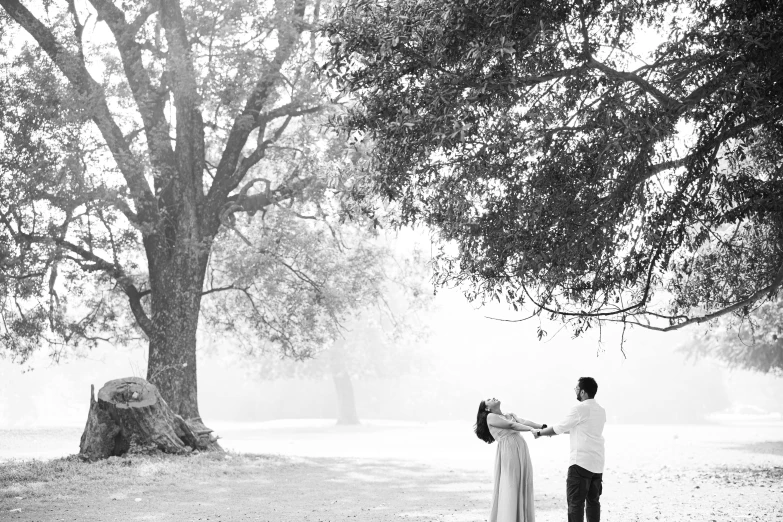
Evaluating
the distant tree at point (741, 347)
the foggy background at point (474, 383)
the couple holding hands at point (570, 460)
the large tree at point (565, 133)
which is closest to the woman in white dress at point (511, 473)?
the couple holding hands at point (570, 460)

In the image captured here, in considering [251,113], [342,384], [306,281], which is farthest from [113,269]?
[342,384]

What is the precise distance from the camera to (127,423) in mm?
16984

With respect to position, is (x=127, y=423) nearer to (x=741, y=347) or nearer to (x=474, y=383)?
(x=741, y=347)

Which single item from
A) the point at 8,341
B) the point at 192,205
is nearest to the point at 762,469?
the point at 192,205

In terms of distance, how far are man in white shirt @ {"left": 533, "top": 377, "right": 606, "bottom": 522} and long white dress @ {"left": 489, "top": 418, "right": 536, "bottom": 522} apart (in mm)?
411

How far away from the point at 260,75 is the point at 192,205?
3794mm

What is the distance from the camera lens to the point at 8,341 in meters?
21.8

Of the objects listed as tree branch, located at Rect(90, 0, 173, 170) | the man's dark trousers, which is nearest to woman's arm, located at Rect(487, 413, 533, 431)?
the man's dark trousers

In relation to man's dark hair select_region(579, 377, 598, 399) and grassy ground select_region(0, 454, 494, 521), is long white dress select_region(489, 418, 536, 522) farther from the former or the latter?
grassy ground select_region(0, 454, 494, 521)

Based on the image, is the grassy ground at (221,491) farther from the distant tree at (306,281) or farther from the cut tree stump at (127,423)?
the distant tree at (306,281)

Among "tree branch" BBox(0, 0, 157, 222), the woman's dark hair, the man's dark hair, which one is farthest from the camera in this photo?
"tree branch" BBox(0, 0, 157, 222)

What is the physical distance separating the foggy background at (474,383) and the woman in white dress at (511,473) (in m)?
57.0

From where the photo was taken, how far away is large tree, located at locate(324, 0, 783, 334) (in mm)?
8633

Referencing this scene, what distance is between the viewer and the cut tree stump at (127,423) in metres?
16.8
